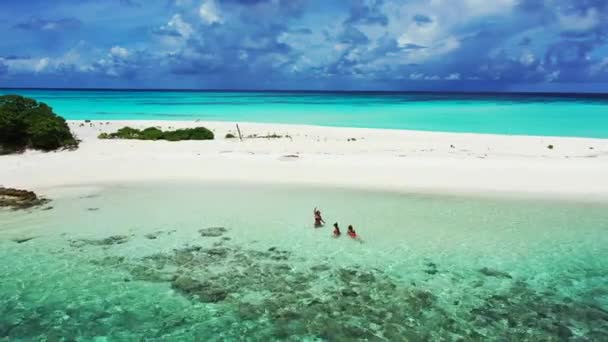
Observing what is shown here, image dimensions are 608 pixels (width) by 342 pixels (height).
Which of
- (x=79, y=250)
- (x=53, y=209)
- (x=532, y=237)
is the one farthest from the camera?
(x=53, y=209)

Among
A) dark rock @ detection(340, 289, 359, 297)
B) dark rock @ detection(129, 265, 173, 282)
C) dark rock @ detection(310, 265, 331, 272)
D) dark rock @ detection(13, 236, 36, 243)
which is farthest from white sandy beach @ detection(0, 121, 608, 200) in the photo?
dark rock @ detection(129, 265, 173, 282)

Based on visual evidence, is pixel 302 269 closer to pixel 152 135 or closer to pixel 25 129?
pixel 25 129

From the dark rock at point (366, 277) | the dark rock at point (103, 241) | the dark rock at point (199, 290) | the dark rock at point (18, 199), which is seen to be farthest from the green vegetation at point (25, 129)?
the dark rock at point (366, 277)

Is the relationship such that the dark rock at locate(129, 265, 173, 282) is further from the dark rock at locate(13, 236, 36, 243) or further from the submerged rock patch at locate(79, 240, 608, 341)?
the dark rock at locate(13, 236, 36, 243)

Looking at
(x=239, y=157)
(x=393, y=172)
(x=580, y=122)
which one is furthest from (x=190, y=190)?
(x=580, y=122)

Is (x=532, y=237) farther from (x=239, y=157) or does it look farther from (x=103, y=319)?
(x=239, y=157)

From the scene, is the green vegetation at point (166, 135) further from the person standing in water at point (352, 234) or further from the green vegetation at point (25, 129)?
the person standing in water at point (352, 234)

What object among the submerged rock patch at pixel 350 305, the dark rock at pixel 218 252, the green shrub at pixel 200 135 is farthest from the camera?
the green shrub at pixel 200 135
